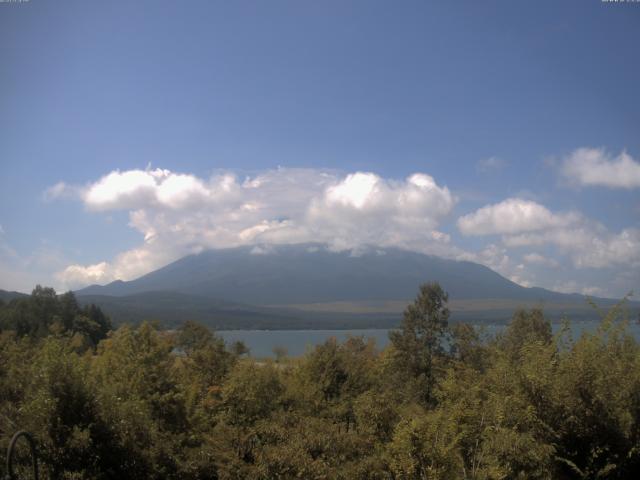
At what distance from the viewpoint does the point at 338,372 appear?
944 inches

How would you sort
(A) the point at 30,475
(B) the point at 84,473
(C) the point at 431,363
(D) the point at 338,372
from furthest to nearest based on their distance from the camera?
(C) the point at 431,363
(D) the point at 338,372
(B) the point at 84,473
(A) the point at 30,475

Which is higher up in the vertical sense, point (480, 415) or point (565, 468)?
point (480, 415)

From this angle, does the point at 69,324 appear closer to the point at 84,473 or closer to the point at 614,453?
the point at 84,473

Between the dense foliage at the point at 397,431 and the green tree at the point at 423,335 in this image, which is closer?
the dense foliage at the point at 397,431

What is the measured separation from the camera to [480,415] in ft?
42.8

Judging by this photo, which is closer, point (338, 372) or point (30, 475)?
point (30, 475)

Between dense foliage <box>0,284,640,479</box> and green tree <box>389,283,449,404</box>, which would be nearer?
dense foliage <box>0,284,640,479</box>

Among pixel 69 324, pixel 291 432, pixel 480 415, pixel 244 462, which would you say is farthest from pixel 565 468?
pixel 69 324

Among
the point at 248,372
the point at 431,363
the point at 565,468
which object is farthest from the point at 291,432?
the point at 431,363

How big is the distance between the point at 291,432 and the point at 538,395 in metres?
5.71

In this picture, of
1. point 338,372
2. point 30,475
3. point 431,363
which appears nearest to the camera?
point 30,475

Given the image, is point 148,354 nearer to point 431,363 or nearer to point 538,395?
point 538,395

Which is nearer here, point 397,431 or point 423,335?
point 397,431

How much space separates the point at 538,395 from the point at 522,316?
27.9 meters
